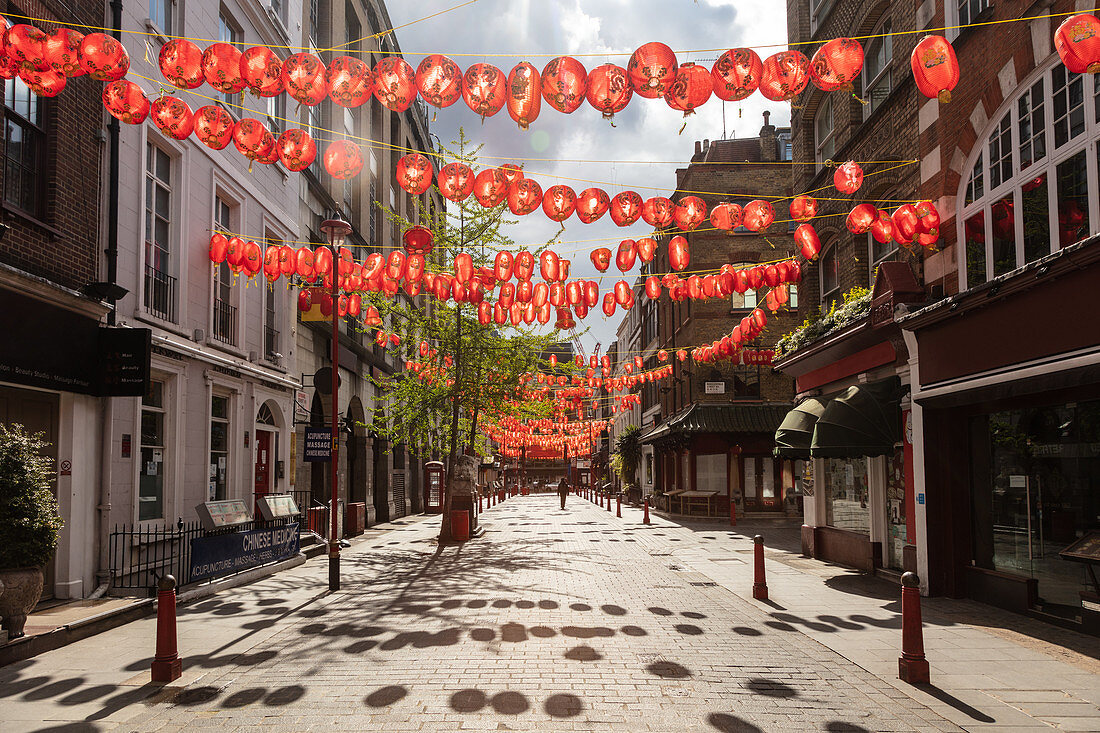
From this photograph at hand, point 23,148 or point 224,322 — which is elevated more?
point 23,148

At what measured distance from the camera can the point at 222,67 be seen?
8.41 metres

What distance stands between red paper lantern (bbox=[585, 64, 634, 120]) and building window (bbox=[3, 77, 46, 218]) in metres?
7.72

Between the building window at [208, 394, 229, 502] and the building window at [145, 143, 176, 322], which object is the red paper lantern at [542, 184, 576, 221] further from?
the building window at [208, 394, 229, 502]

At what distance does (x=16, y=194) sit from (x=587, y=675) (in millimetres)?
9825

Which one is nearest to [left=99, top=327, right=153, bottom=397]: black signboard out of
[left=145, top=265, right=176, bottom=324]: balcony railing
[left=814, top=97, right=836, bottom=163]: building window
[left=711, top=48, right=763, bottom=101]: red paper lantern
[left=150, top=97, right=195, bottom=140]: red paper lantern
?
[left=145, top=265, right=176, bottom=324]: balcony railing

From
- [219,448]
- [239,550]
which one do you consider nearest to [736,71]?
[239,550]

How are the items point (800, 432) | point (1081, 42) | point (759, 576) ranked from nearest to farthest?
point (1081, 42)
point (759, 576)
point (800, 432)

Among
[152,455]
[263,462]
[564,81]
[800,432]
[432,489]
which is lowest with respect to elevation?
[432,489]

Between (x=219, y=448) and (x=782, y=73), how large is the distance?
1359 cm

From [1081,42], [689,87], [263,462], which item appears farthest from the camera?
[263,462]

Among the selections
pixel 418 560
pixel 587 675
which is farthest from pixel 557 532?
pixel 587 675

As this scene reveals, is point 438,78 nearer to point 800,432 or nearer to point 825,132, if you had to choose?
point 800,432

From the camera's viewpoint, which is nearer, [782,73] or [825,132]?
[782,73]

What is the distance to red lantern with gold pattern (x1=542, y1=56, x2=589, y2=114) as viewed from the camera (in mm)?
8273
